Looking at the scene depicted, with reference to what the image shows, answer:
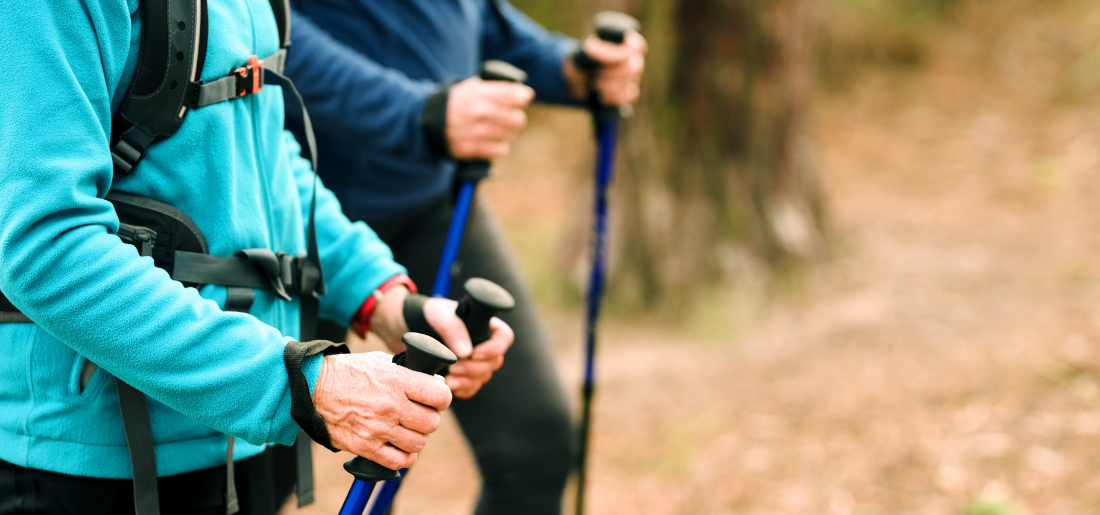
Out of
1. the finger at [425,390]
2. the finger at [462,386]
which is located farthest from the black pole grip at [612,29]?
the finger at [425,390]

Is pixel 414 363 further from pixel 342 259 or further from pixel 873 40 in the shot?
pixel 873 40

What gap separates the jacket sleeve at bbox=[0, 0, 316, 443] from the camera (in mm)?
1019

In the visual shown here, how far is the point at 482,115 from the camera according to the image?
6.26 ft

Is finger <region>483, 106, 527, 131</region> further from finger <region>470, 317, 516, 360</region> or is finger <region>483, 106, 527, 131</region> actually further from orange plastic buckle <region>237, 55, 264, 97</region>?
orange plastic buckle <region>237, 55, 264, 97</region>

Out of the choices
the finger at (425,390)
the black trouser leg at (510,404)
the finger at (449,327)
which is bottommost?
the black trouser leg at (510,404)

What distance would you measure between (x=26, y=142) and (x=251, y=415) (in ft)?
1.34

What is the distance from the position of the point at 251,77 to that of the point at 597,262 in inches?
60.0

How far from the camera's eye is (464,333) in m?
1.57

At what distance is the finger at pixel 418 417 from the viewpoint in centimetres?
116

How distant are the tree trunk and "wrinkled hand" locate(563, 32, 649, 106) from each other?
168 centimetres

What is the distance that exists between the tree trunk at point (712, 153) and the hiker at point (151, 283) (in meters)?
2.95

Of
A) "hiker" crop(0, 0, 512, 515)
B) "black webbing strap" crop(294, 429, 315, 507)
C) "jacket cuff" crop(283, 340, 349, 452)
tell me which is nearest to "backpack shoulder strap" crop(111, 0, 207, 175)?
"hiker" crop(0, 0, 512, 515)

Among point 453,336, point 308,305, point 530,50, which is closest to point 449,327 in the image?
point 453,336

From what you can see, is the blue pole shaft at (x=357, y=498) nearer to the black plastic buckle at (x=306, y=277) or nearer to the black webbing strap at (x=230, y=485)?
the black webbing strap at (x=230, y=485)
